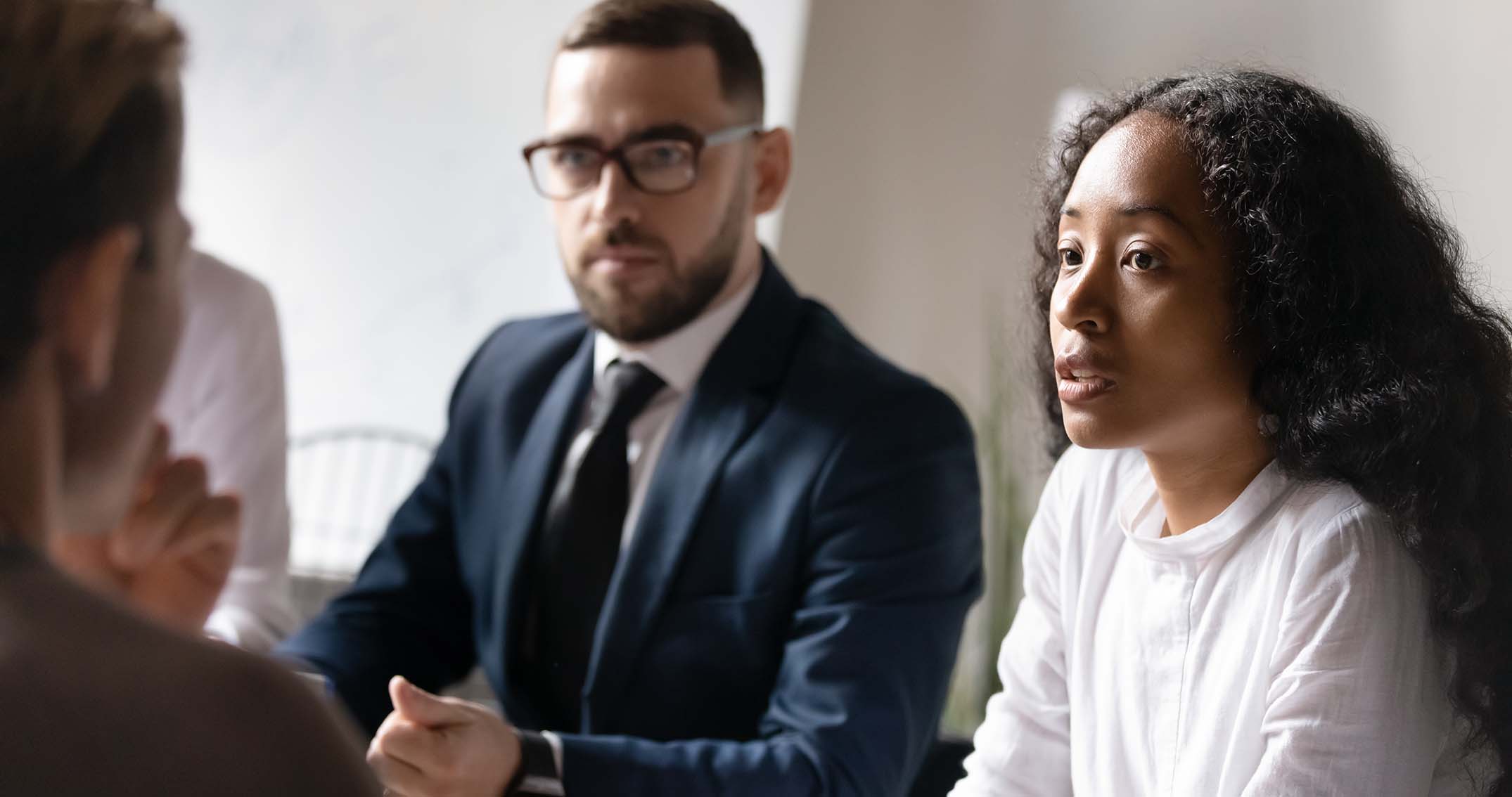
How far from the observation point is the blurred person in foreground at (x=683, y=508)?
154cm

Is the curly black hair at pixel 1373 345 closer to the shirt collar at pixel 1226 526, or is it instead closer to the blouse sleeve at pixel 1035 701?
the shirt collar at pixel 1226 526

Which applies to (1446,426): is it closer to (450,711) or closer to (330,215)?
(450,711)

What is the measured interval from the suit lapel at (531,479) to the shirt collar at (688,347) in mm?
91

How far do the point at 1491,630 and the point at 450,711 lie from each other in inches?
34.4

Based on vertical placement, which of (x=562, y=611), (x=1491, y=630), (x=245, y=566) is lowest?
(x=562, y=611)

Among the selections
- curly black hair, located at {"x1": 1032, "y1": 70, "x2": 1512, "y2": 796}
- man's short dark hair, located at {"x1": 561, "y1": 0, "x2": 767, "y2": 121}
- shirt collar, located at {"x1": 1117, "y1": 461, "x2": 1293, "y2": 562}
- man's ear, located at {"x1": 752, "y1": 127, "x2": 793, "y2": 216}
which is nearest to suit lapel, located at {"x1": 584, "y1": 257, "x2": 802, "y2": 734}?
man's ear, located at {"x1": 752, "y1": 127, "x2": 793, "y2": 216}

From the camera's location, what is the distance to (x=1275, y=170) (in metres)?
0.99

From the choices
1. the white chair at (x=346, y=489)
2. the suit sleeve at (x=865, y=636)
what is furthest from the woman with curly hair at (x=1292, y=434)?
the white chair at (x=346, y=489)

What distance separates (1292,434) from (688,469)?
0.82m

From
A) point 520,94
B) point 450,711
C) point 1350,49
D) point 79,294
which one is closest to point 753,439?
point 450,711

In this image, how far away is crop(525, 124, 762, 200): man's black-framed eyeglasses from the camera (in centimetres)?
171

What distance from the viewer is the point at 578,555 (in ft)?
5.59

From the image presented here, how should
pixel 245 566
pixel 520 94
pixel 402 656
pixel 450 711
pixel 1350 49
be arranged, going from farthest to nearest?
pixel 520 94 < pixel 1350 49 < pixel 402 656 < pixel 245 566 < pixel 450 711

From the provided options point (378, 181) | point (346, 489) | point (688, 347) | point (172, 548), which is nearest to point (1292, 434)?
point (172, 548)
